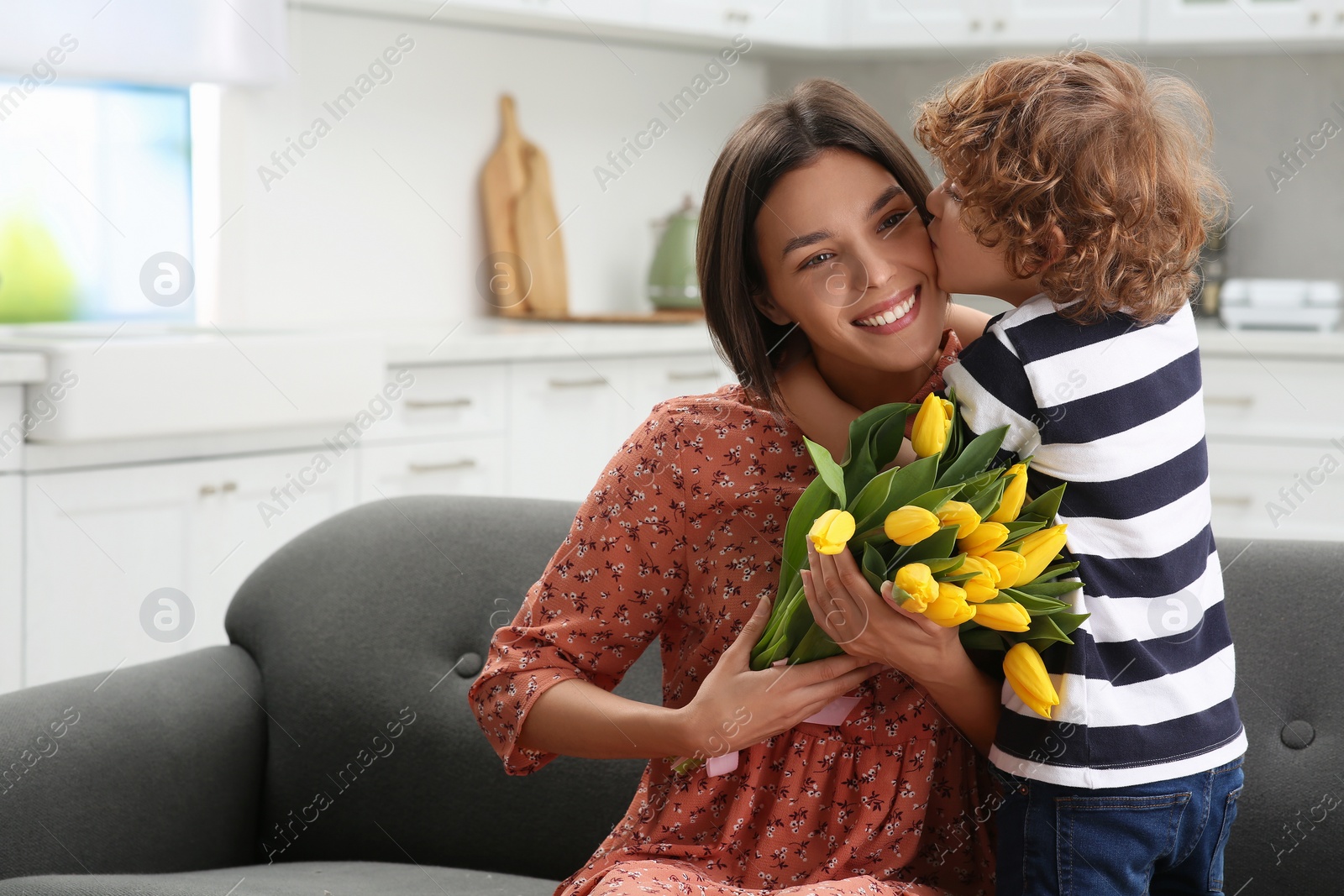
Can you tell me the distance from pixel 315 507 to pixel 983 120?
7.61ft

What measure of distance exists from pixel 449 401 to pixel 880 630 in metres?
2.42

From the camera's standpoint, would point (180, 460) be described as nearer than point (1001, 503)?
No

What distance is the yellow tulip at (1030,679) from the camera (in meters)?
1.05

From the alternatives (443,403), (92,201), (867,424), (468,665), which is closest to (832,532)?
A: (867,424)

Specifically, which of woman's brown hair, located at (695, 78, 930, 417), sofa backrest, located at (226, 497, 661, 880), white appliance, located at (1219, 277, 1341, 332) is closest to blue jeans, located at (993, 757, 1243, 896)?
woman's brown hair, located at (695, 78, 930, 417)

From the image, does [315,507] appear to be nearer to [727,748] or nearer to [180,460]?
[180,460]

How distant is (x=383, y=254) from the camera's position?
396 centimetres

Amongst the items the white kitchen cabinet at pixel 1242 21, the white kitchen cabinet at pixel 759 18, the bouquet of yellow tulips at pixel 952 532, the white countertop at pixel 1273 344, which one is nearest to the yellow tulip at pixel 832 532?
the bouquet of yellow tulips at pixel 952 532

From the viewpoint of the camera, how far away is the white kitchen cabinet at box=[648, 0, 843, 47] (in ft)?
13.6

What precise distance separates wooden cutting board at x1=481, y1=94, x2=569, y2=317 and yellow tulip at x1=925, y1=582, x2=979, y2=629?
10.7 ft

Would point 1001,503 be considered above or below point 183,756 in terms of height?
above

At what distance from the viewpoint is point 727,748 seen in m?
1.18

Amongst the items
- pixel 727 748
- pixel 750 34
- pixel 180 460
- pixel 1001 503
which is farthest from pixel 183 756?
pixel 750 34

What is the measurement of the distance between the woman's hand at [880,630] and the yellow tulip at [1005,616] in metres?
0.05
